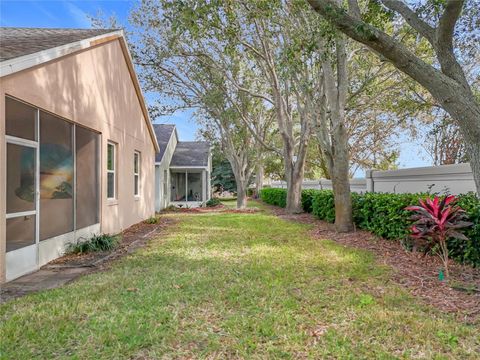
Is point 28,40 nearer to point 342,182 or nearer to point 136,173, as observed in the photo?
point 136,173

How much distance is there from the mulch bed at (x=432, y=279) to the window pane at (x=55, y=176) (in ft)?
20.7

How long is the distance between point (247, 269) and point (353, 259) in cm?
213

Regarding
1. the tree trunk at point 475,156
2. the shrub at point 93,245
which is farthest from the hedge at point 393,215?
the shrub at point 93,245

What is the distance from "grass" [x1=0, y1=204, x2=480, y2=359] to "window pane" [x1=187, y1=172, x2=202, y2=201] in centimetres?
1567

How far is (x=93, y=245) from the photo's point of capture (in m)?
7.23

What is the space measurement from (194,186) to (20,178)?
16.2 m

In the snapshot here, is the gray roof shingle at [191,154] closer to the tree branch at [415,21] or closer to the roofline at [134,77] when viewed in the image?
the roofline at [134,77]

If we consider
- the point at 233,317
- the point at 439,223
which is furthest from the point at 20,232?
the point at 439,223

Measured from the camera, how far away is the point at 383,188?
36.2 ft

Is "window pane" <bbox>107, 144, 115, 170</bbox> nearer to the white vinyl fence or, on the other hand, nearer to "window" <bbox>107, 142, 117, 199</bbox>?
"window" <bbox>107, 142, 117, 199</bbox>

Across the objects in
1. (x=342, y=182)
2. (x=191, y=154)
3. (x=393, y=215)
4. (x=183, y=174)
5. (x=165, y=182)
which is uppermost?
(x=191, y=154)

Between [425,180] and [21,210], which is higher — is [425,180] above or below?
above

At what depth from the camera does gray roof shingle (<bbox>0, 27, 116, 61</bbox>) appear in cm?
510

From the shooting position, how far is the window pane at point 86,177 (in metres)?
7.55
